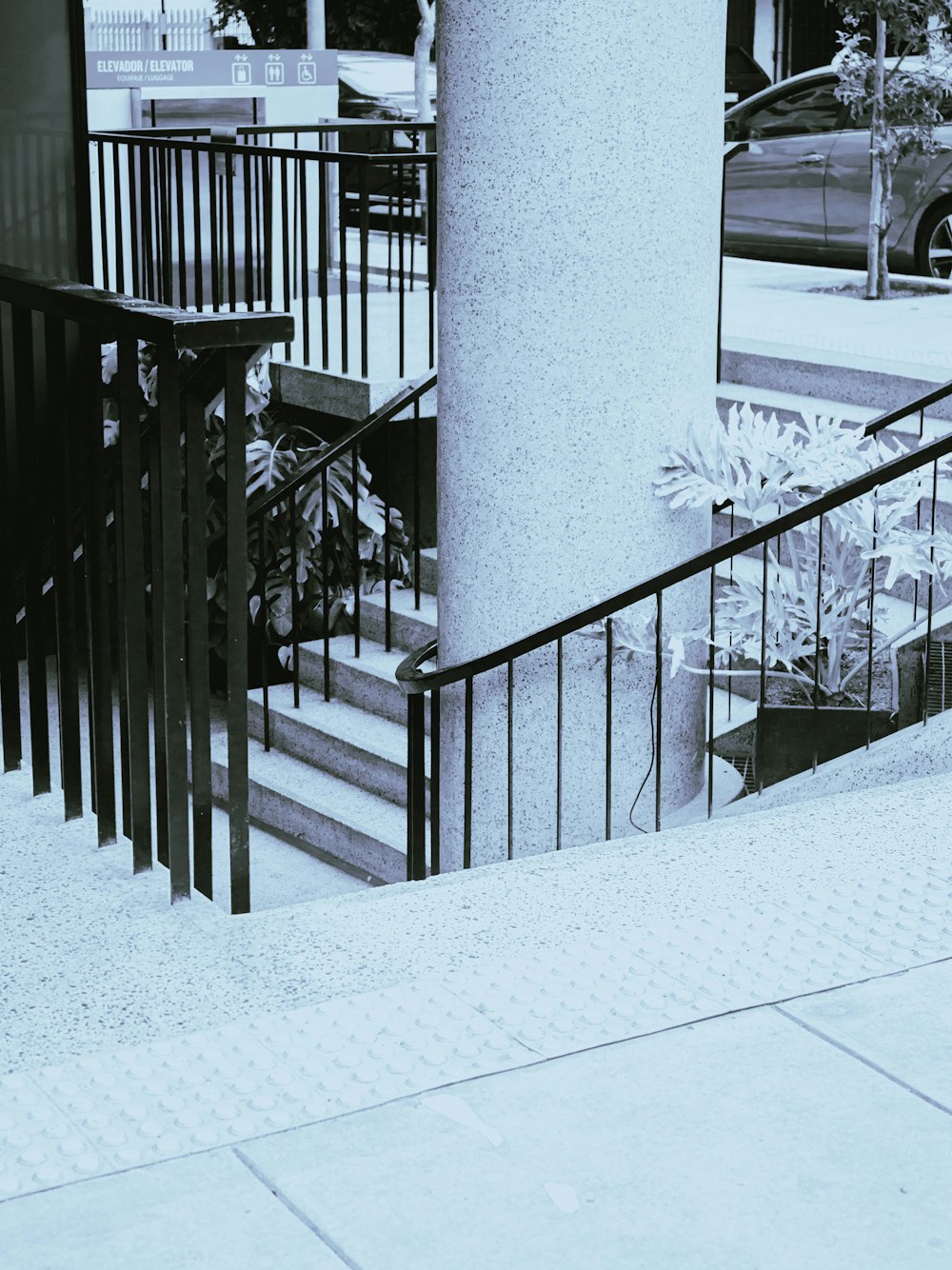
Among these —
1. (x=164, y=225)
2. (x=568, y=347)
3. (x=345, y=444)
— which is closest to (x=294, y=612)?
(x=345, y=444)

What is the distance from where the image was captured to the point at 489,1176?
251 cm

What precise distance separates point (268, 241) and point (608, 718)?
4.40 m

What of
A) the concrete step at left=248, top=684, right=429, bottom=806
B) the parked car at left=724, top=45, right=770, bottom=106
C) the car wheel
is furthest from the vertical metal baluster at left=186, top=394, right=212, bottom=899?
the parked car at left=724, top=45, right=770, bottom=106

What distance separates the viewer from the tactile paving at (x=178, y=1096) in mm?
2590

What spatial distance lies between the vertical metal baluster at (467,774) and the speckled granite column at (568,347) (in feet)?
0.39

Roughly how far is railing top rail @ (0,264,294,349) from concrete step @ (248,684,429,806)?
362cm

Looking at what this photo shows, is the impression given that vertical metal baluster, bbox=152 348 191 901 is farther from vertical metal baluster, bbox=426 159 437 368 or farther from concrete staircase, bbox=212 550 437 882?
vertical metal baluster, bbox=426 159 437 368

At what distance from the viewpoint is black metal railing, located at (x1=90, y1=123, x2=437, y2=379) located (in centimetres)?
846

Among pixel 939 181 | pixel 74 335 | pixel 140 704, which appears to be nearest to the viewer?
pixel 140 704

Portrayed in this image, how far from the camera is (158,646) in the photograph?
3404mm

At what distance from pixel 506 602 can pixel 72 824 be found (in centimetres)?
→ 210

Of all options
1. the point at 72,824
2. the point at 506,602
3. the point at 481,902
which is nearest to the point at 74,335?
the point at 506,602

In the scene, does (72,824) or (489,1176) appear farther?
(72,824)

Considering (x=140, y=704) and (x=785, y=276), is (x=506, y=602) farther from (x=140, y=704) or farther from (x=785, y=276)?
(x=785, y=276)
